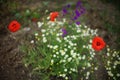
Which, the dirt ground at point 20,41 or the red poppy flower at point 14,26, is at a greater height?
the red poppy flower at point 14,26

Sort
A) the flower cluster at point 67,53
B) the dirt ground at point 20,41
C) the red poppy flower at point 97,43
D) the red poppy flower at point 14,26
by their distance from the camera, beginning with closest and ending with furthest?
the flower cluster at point 67,53
the dirt ground at point 20,41
the red poppy flower at point 97,43
the red poppy flower at point 14,26

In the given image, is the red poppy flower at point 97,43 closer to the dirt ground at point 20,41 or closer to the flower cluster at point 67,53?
the flower cluster at point 67,53

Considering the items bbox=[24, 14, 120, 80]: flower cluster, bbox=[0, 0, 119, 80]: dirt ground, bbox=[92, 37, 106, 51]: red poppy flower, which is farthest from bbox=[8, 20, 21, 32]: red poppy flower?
bbox=[92, 37, 106, 51]: red poppy flower

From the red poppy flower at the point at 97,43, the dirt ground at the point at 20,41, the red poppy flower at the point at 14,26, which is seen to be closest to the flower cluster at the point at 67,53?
the red poppy flower at the point at 97,43

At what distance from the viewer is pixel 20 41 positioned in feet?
13.6

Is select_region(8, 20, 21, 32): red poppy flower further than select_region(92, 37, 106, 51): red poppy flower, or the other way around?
select_region(8, 20, 21, 32): red poppy flower

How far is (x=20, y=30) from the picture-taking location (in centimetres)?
437

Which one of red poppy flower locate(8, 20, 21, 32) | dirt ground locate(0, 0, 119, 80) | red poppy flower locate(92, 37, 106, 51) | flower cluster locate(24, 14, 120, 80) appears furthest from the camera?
red poppy flower locate(8, 20, 21, 32)

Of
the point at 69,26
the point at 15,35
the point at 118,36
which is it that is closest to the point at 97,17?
the point at 118,36

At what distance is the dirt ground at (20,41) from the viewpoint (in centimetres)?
365

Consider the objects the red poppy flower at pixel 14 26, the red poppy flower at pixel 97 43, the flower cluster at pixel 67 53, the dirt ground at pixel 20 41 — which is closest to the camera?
the flower cluster at pixel 67 53

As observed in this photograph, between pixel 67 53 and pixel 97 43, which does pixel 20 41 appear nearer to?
pixel 67 53

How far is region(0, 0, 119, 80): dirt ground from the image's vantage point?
12.0 ft

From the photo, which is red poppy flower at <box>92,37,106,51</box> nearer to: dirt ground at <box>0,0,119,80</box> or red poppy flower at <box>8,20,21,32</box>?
dirt ground at <box>0,0,119,80</box>
